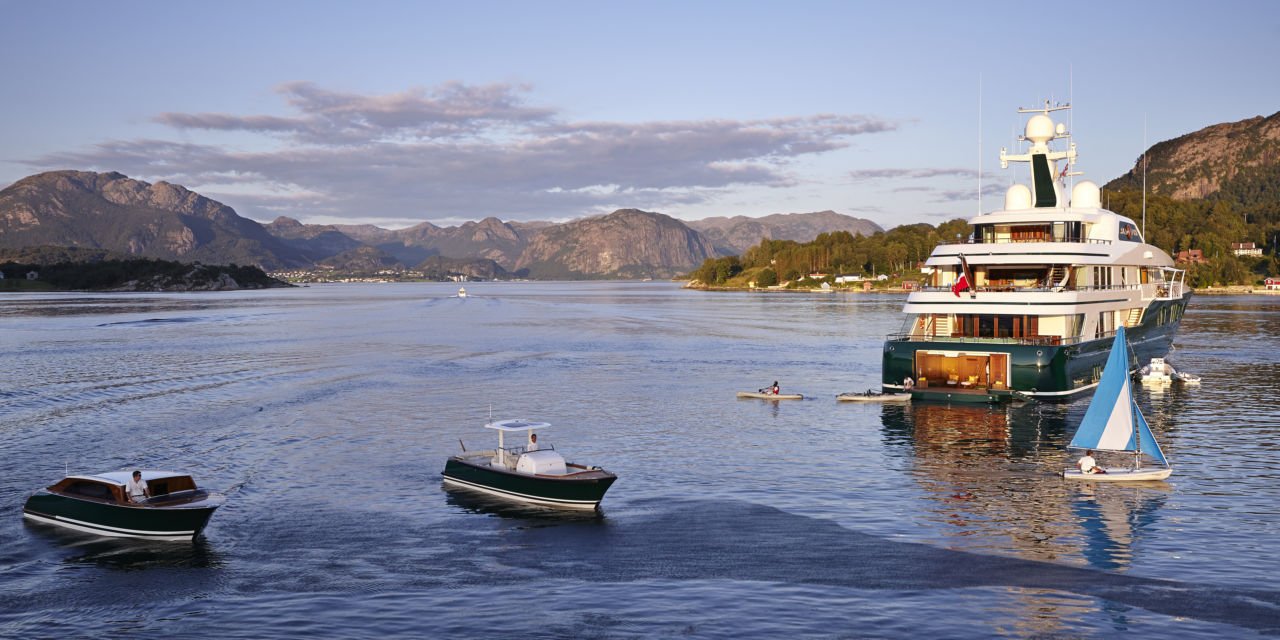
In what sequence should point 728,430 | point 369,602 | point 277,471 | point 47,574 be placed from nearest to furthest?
point 369,602
point 47,574
point 277,471
point 728,430

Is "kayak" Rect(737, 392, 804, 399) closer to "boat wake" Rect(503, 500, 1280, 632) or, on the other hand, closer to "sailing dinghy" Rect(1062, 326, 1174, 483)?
"sailing dinghy" Rect(1062, 326, 1174, 483)

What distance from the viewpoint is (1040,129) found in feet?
260

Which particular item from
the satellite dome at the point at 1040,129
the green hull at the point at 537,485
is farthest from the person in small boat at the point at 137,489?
the satellite dome at the point at 1040,129

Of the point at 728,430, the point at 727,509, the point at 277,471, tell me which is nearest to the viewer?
the point at 727,509

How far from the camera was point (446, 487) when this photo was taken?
45031 millimetres

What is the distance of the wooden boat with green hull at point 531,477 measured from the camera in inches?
1581

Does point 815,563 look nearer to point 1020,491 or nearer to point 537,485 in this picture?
point 537,485

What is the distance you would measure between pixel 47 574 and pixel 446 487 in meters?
16.7

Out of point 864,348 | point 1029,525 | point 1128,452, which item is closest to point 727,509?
point 1029,525

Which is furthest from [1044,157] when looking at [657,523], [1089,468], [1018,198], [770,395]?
[657,523]

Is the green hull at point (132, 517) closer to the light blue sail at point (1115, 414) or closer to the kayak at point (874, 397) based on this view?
the light blue sail at point (1115, 414)

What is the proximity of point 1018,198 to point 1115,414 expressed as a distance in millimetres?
33557

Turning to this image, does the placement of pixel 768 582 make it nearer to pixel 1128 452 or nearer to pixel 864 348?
pixel 1128 452

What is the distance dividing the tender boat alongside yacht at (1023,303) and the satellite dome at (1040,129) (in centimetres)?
12
